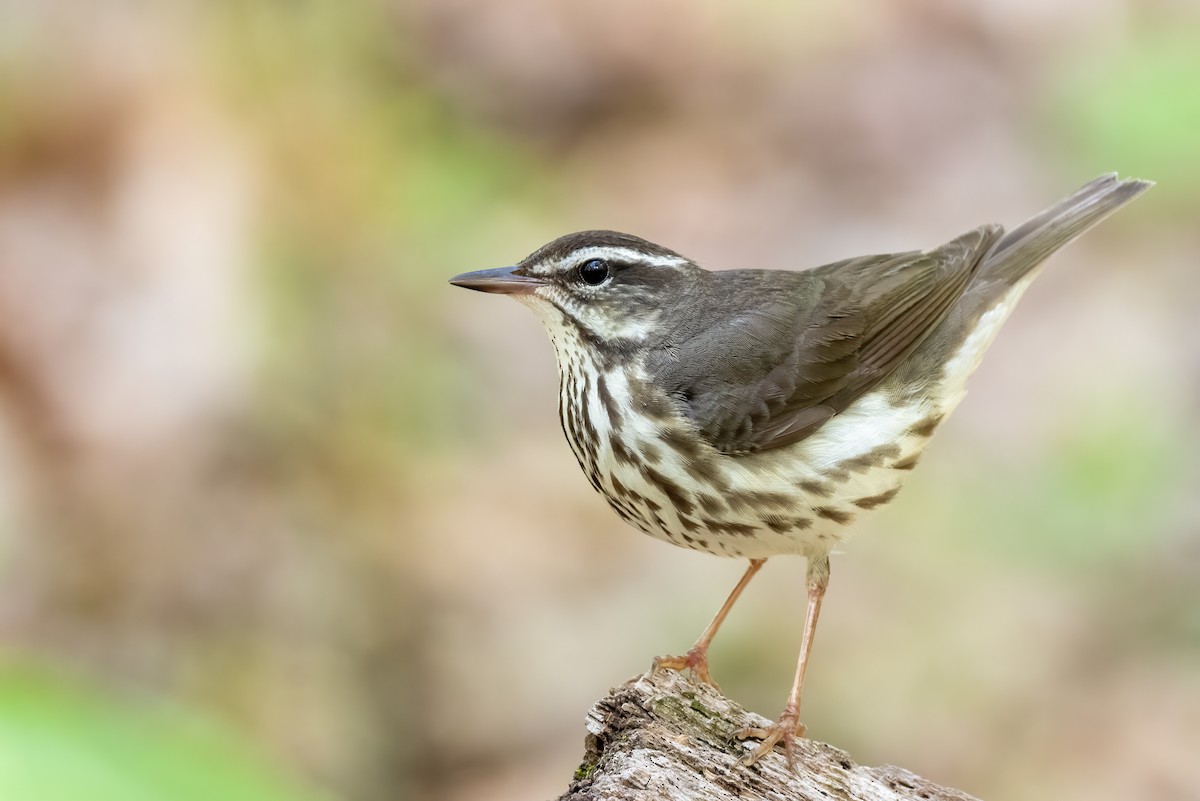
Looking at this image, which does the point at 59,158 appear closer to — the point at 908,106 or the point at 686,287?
the point at 686,287

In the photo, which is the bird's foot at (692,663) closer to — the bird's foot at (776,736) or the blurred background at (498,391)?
the bird's foot at (776,736)

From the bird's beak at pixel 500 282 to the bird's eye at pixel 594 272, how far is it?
10 centimetres

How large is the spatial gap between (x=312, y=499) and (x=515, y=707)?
3.82 ft

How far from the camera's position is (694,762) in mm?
2611

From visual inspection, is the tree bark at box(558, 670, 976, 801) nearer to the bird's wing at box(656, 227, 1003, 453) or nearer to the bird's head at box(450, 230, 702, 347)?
the bird's wing at box(656, 227, 1003, 453)

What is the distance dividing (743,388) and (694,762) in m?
0.86

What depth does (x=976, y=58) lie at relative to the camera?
7.42m

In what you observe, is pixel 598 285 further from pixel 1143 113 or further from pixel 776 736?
pixel 1143 113

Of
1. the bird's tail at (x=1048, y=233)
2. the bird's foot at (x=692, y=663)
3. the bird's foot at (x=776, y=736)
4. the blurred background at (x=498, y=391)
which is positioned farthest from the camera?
the blurred background at (x=498, y=391)

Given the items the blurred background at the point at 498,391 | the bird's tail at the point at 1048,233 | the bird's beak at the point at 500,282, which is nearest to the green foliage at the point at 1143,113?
the blurred background at the point at 498,391

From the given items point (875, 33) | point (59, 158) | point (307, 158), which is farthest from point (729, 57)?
point (59, 158)

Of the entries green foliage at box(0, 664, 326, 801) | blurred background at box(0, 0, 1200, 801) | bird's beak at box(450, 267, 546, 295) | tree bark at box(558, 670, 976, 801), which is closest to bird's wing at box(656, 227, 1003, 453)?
bird's beak at box(450, 267, 546, 295)

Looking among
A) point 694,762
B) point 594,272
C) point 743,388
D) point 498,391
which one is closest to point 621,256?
point 594,272

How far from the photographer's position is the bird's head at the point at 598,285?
3.10 meters
